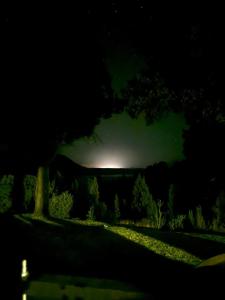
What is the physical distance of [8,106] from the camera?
32.6ft

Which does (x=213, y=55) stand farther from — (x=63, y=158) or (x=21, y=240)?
(x=63, y=158)

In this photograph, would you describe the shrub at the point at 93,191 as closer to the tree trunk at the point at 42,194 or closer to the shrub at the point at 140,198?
the shrub at the point at 140,198

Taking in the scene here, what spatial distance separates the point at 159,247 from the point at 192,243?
962mm

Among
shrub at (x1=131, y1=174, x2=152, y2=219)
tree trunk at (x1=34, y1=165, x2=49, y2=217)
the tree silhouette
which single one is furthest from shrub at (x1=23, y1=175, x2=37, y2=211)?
shrub at (x1=131, y1=174, x2=152, y2=219)

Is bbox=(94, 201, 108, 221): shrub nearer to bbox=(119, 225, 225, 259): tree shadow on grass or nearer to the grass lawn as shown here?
the grass lawn

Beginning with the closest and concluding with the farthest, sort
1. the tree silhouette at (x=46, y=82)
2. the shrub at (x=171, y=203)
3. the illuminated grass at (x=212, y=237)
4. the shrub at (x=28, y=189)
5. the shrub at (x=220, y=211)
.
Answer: the illuminated grass at (x=212, y=237) < the tree silhouette at (x=46, y=82) < the shrub at (x=220, y=211) < the shrub at (x=171, y=203) < the shrub at (x=28, y=189)

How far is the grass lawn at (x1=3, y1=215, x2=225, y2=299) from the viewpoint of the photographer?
20.0ft

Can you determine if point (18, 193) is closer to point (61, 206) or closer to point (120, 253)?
point (61, 206)

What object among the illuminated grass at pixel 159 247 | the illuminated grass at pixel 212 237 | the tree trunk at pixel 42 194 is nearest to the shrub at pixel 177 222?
the illuminated grass at pixel 212 237

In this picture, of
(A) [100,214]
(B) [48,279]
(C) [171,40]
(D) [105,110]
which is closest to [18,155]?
(D) [105,110]

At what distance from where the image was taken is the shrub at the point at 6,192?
44.9 ft

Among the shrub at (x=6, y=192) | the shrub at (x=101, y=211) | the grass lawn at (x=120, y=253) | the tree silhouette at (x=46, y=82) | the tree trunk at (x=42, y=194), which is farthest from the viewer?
the shrub at (x=6, y=192)

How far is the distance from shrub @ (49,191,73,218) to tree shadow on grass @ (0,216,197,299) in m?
3.71

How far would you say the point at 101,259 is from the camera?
7.14 m
